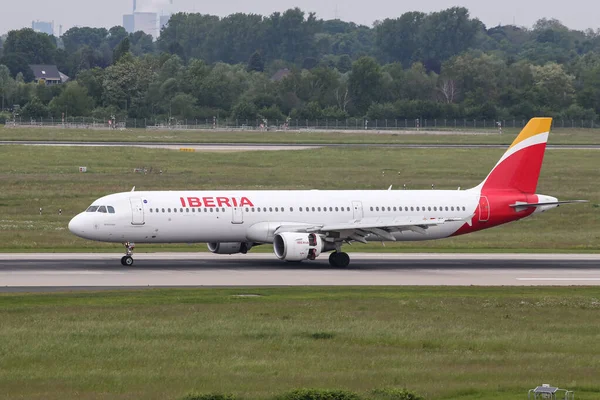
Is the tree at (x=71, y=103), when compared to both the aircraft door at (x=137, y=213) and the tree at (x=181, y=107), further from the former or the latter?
the aircraft door at (x=137, y=213)

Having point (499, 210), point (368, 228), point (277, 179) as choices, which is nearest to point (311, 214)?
point (368, 228)

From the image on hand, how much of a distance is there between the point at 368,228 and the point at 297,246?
149 inches

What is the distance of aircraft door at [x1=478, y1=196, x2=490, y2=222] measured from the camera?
57906 millimetres

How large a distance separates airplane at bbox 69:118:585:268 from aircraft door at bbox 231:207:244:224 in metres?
0.05

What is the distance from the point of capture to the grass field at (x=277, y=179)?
6725cm

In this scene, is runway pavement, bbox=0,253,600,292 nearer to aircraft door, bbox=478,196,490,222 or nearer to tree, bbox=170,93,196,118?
aircraft door, bbox=478,196,490,222

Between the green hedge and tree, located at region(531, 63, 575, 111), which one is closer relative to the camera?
the green hedge

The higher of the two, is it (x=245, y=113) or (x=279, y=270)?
(x=245, y=113)

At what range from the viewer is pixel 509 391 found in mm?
24156

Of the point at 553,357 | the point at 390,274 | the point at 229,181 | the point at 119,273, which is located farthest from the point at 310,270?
the point at 229,181

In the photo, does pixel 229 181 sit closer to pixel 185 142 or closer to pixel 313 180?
pixel 313 180

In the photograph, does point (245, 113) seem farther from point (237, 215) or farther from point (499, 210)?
point (237, 215)

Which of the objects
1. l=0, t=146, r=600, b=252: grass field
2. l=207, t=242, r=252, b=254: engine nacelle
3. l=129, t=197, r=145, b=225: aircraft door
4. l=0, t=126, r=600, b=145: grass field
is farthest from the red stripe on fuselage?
l=0, t=126, r=600, b=145: grass field

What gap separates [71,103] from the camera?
7633 inches
